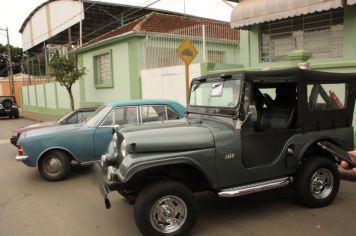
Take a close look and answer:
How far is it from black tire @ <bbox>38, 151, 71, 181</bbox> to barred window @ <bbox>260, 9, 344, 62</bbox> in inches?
314

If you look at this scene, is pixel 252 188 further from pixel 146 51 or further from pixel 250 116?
pixel 146 51

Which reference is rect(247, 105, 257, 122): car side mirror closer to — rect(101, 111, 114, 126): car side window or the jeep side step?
the jeep side step

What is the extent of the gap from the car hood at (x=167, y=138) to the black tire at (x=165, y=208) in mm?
422

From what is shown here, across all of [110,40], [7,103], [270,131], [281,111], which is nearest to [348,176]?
[281,111]

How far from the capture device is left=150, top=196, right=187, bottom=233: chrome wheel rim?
4133 millimetres

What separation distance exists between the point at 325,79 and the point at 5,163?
7.82m

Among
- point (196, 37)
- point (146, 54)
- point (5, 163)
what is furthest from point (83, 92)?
point (5, 163)

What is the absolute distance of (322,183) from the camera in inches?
204

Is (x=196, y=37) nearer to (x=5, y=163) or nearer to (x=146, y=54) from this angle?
(x=146, y=54)

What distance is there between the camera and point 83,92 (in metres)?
20.7

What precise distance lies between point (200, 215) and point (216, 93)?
172 cm

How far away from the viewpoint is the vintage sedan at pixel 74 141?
22.8 ft

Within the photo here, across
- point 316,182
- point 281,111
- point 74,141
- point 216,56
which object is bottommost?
point 316,182

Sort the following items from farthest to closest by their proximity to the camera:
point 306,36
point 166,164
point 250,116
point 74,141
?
point 306,36 → point 74,141 → point 250,116 → point 166,164
